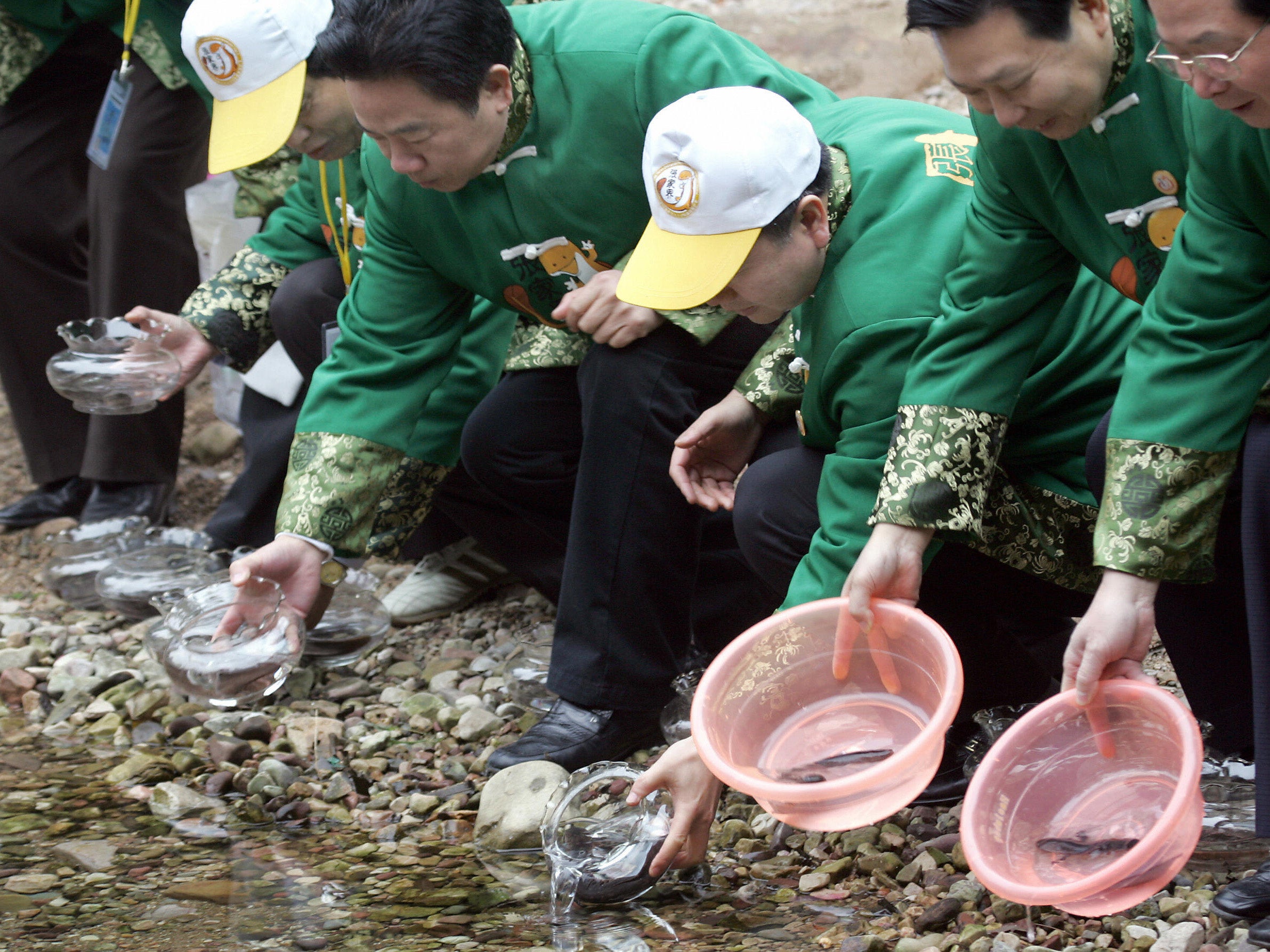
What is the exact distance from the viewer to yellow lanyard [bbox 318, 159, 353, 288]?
3.22 meters

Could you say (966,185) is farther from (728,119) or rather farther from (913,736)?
(913,736)

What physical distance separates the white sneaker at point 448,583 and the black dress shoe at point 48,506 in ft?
4.39

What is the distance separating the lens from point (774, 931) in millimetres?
1969

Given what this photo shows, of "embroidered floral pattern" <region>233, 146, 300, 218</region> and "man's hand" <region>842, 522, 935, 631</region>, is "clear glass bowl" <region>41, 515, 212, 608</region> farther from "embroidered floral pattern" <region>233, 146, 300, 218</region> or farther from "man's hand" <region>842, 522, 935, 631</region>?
"man's hand" <region>842, 522, 935, 631</region>

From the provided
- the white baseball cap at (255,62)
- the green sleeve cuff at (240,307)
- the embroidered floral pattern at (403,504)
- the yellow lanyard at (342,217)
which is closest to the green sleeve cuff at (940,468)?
the embroidered floral pattern at (403,504)

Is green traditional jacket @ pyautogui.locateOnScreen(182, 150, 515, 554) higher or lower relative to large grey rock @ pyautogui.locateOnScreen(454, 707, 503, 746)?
higher

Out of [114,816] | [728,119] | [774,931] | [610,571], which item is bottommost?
[114,816]

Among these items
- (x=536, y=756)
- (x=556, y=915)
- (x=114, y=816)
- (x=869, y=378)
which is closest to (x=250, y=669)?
(x=114, y=816)

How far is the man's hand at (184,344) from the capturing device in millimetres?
3396

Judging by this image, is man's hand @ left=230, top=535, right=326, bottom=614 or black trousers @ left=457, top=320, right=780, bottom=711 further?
man's hand @ left=230, top=535, right=326, bottom=614

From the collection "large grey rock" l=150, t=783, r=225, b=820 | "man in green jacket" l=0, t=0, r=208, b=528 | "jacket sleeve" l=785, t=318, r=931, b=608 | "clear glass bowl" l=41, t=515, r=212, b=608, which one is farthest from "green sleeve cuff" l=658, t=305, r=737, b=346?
"man in green jacket" l=0, t=0, r=208, b=528

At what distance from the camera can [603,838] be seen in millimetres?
2139

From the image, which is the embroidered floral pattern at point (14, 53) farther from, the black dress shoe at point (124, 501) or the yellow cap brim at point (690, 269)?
the yellow cap brim at point (690, 269)

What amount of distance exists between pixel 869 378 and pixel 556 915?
93 cm
